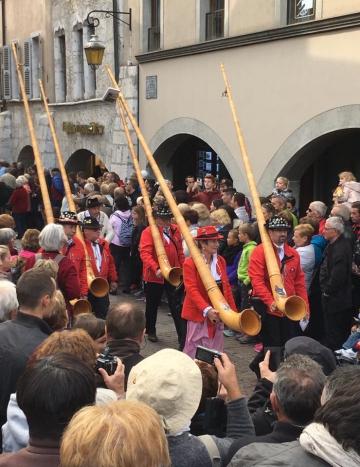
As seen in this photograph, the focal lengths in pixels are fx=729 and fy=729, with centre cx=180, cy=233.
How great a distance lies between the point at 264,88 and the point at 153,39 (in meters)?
5.18

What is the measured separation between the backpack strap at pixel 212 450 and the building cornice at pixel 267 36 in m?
9.04

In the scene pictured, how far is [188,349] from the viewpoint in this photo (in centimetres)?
677

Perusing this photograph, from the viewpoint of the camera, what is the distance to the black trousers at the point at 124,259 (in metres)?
11.4

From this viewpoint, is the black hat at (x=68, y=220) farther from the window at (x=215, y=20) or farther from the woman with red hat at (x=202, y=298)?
the window at (x=215, y=20)

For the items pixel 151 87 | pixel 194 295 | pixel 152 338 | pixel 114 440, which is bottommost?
pixel 152 338

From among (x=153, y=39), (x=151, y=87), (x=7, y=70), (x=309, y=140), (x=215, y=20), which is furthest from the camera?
(x=7, y=70)

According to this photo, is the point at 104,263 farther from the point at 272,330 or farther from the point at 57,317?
the point at 57,317

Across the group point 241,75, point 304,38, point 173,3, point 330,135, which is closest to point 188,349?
point 330,135

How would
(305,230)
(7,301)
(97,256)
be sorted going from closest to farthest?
1. (7,301)
2. (97,256)
3. (305,230)

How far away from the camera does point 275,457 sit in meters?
2.51

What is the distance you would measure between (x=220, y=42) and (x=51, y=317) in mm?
10427

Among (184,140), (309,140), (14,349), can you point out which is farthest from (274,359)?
(184,140)

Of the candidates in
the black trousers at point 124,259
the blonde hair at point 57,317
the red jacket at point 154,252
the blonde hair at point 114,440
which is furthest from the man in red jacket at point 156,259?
the blonde hair at point 114,440

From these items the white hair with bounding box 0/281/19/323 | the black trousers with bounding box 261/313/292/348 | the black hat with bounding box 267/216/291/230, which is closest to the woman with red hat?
the black trousers with bounding box 261/313/292/348
